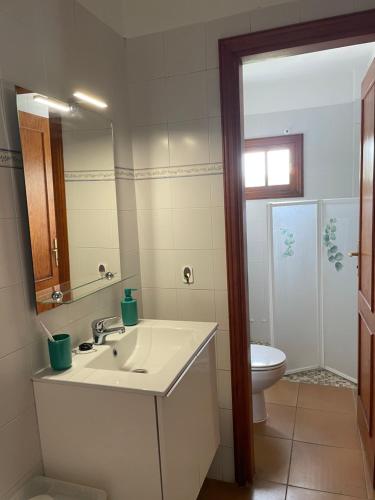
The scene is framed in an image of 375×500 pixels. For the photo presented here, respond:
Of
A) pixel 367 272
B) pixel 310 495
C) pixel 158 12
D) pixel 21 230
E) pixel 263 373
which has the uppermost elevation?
pixel 158 12

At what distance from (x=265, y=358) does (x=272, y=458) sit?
1.89 ft

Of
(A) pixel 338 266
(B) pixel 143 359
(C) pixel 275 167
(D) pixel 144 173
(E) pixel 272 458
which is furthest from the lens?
(C) pixel 275 167

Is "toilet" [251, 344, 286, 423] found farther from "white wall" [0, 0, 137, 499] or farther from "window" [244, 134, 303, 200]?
"window" [244, 134, 303, 200]

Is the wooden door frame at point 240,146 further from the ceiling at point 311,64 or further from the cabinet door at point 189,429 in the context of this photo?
the ceiling at point 311,64

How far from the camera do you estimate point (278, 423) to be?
2.49m

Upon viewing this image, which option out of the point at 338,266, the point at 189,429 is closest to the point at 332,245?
the point at 338,266

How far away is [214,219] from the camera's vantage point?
187cm

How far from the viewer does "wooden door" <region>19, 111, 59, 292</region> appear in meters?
1.30

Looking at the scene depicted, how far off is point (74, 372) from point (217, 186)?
1040mm

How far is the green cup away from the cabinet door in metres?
0.38

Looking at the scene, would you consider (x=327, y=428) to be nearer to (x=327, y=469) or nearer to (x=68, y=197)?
(x=327, y=469)

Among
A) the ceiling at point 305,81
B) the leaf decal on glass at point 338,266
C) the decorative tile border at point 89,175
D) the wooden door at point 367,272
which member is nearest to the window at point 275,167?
the ceiling at point 305,81

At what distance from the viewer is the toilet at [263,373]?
2.37 m

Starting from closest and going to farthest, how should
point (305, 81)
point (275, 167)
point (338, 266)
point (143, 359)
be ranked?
point (143, 359) → point (338, 266) → point (305, 81) → point (275, 167)
